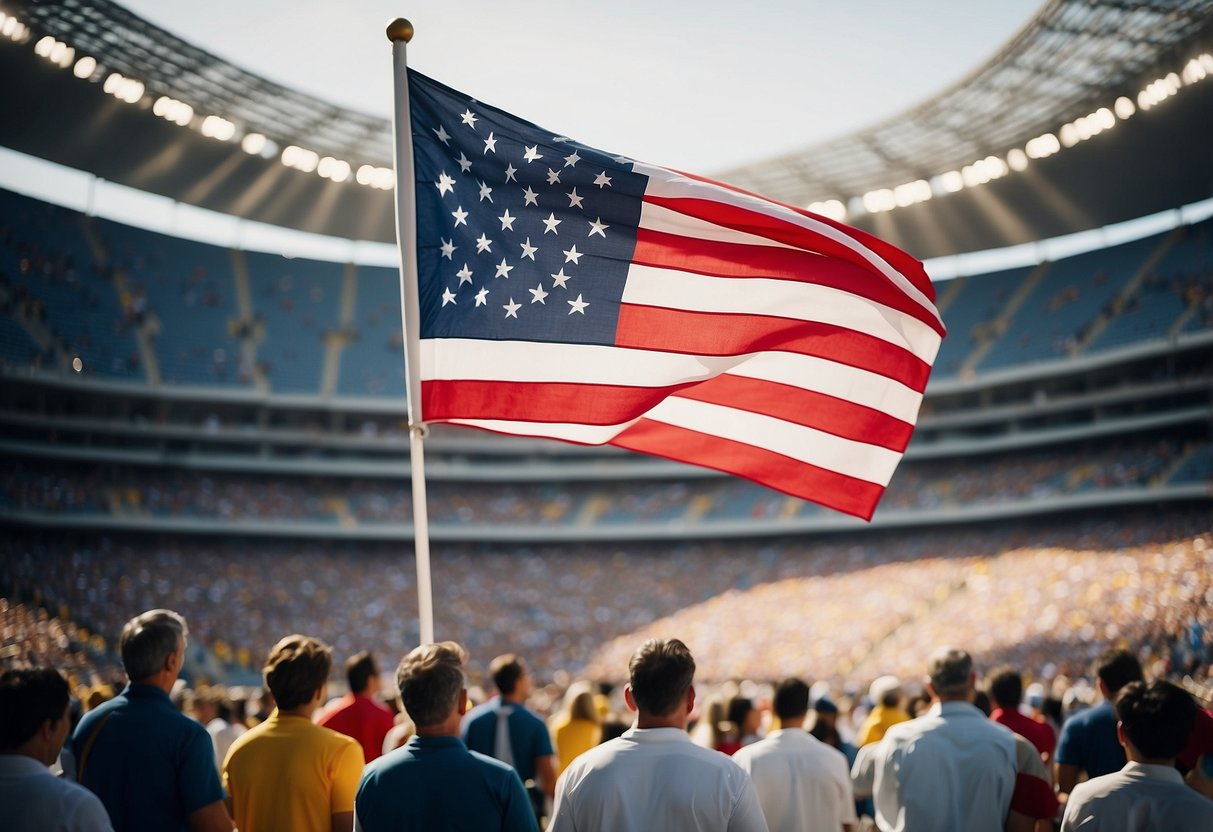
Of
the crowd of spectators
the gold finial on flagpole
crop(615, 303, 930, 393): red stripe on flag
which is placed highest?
the gold finial on flagpole

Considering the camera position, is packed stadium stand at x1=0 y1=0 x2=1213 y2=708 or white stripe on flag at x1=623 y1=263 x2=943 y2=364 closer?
white stripe on flag at x1=623 y1=263 x2=943 y2=364

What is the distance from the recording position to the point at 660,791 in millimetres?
2820

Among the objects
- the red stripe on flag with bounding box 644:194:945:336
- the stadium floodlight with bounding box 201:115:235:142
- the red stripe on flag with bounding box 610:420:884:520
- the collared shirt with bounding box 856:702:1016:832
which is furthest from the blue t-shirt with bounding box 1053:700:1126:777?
the stadium floodlight with bounding box 201:115:235:142

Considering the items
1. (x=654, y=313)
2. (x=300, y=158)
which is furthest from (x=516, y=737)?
(x=300, y=158)

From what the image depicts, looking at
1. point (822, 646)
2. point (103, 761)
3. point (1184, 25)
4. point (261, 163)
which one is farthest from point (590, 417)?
point (261, 163)

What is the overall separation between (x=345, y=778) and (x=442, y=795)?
78 cm

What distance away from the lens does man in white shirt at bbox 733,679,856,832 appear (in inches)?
173

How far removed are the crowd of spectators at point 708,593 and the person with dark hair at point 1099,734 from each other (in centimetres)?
1962

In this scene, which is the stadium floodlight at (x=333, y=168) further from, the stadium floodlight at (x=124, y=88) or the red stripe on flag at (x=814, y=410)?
the red stripe on flag at (x=814, y=410)

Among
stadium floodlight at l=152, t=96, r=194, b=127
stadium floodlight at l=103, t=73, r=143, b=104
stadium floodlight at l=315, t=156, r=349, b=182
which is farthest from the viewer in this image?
stadium floodlight at l=315, t=156, r=349, b=182

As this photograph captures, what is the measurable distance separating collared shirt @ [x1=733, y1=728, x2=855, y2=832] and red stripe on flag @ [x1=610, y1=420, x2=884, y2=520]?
1660 millimetres

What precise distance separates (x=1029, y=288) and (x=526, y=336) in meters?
39.4

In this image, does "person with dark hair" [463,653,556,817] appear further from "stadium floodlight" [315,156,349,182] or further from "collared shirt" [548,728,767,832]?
"stadium floodlight" [315,156,349,182]

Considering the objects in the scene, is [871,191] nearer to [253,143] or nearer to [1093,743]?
[253,143]
